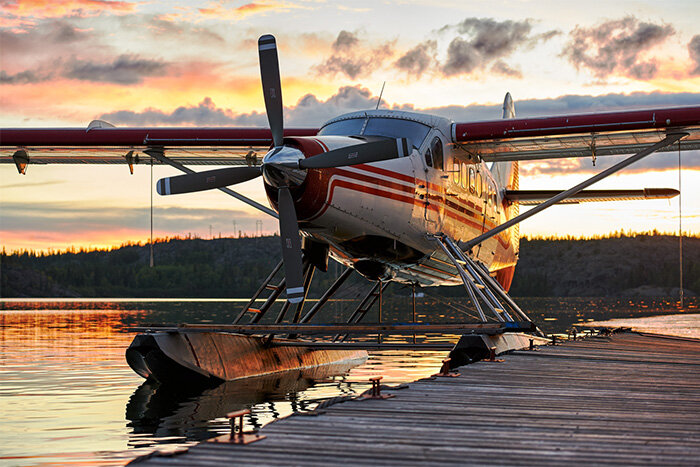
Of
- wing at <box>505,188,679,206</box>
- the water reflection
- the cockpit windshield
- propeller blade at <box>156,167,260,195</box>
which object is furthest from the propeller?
wing at <box>505,188,679,206</box>

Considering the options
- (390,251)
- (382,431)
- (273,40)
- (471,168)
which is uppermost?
(273,40)

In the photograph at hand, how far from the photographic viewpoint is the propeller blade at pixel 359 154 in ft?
29.8

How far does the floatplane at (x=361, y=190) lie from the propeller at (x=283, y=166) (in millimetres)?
15

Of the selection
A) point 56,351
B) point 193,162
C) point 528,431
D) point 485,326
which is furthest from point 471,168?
point 56,351

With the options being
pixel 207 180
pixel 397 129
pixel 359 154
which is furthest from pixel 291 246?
pixel 397 129

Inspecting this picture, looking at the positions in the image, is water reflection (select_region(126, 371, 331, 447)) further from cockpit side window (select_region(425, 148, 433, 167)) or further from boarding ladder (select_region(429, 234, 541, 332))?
cockpit side window (select_region(425, 148, 433, 167))

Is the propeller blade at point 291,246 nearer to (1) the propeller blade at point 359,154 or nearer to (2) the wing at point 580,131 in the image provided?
(1) the propeller blade at point 359,154

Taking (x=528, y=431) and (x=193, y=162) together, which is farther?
(x=193, y=162)

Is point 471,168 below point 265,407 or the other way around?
the other way around

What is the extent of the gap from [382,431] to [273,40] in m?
6.92

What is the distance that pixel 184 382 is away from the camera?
11.6 metres

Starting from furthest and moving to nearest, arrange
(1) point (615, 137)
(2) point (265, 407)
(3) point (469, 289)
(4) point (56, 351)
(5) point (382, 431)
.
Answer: (4) point (56, 351), (1) point (615, 137), (3) point (469, 289), (2) point (265, 407), (5) point (382, 431)

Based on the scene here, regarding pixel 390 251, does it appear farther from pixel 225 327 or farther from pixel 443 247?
pixel 225 327

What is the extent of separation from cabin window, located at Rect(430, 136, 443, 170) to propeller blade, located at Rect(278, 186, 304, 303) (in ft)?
9.71
